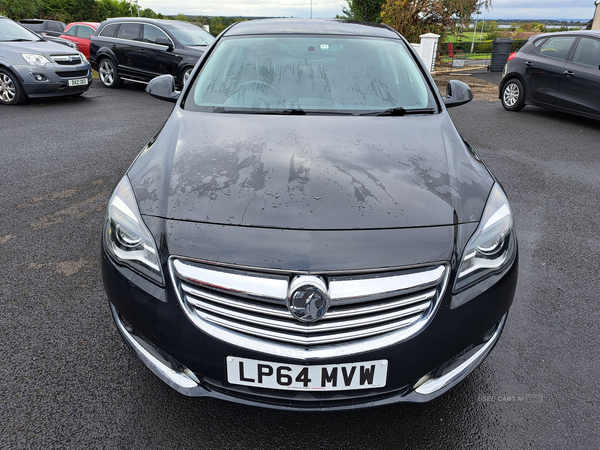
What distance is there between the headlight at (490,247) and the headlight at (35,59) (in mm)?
8867

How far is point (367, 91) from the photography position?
2809mm

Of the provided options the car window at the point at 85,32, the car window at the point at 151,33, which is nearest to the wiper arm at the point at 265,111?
the car window at the point at 151,33

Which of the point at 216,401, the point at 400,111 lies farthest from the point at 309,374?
the point at 400,111

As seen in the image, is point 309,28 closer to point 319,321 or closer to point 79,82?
point 319,321

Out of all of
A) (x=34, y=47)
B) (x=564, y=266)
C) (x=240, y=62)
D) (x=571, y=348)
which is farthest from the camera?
(x=34, y=47)

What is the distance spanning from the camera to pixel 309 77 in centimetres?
287

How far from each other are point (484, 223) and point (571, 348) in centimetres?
112

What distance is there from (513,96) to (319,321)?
9.00 metres

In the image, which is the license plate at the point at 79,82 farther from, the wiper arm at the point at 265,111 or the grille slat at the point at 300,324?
the grille slat at the point at 300,324

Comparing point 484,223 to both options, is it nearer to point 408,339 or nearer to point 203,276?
point 408,339

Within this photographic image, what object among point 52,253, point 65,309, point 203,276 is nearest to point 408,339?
point 203,276

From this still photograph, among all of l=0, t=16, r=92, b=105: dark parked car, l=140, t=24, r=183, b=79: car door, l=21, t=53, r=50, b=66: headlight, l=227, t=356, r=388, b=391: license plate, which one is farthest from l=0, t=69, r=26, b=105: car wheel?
l=227, t=356, r=388, b=391: license plate

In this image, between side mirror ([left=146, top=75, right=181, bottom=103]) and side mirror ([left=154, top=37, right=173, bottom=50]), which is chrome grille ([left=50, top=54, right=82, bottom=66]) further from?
side mirror ([left=146, top=75, right=181, bottom=103])

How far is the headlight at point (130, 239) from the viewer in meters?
1.68
